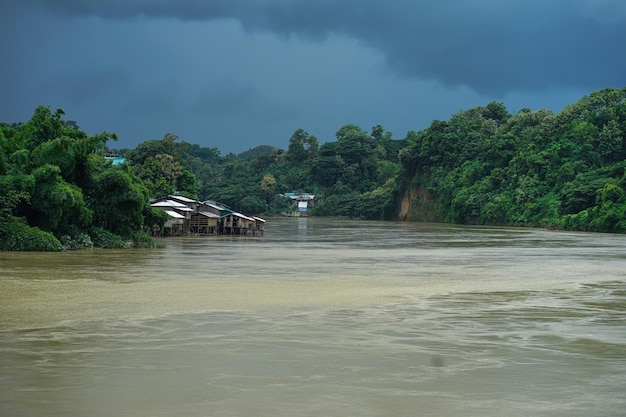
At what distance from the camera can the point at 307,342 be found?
10.7 meters

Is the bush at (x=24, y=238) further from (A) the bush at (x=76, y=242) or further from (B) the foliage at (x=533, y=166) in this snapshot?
(B) the foliage at (x=533, y=166)

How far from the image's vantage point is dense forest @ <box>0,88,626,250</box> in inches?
1077

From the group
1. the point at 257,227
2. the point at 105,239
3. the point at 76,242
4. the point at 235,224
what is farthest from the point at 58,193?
the point at 257,227

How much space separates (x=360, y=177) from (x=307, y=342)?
282 feet

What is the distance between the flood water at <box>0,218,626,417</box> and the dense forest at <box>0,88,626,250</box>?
19.5 ft

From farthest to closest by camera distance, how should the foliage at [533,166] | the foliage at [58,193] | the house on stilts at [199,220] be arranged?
the foliage at [533,166], the house on stilts at [199,220], the foliage at [58,193]

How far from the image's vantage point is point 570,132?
62.2 metres

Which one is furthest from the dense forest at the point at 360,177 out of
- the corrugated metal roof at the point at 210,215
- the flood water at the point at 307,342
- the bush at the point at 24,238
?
the flood water at the point at 307,342

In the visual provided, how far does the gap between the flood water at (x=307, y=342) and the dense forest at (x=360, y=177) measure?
5.95 m

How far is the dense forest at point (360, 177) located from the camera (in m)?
27.4

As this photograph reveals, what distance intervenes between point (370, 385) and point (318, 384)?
54cm

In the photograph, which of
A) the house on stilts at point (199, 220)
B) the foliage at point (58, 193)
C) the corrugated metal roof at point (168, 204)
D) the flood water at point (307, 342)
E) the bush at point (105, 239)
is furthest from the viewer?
the corrugated metal roof at point (168, 204)

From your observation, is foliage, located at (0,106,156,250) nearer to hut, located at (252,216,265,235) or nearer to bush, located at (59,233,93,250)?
bush, located at (59,233,93,250)

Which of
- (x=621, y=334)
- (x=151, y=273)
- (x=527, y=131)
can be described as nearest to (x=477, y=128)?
(x=527, y=131)
